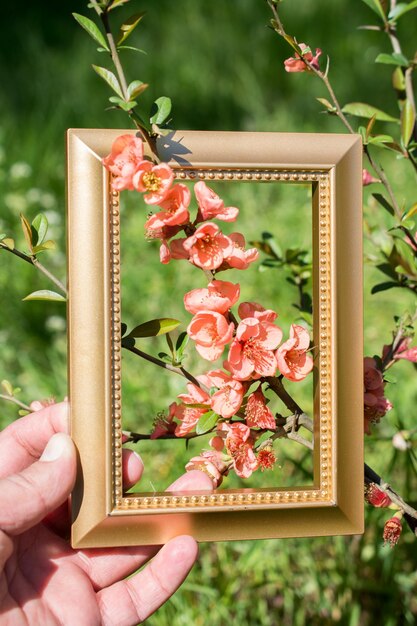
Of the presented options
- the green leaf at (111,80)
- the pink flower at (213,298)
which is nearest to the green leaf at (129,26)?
the green leaf at (111,80)

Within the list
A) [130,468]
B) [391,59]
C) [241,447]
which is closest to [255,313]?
[241,447]

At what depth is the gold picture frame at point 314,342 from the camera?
0.80 meters

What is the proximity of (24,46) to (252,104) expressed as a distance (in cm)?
105

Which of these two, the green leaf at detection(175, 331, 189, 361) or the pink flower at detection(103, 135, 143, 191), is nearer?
the pink flower at detection(103, 135, 143, 191)

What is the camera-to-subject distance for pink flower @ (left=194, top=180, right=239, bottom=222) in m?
0.75

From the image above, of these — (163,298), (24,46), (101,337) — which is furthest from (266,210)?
(101,337)

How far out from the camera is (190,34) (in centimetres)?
312

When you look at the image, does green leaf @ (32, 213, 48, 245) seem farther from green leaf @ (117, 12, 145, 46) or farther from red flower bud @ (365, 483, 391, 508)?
red flower bud @ (365, 483, 391, 508)

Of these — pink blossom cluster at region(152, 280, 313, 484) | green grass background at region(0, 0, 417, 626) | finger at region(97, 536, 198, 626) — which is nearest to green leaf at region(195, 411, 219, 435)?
pink blossom cluster at region(152, 280, 313, 484)

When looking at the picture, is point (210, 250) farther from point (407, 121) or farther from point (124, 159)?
point (407, 121)

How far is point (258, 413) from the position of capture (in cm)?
79

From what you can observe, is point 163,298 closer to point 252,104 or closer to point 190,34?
point 252,104

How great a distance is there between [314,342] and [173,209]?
0.23 metres

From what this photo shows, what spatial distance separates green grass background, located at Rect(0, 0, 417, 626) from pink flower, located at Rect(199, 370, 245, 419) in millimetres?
446
